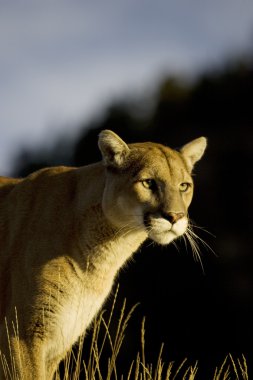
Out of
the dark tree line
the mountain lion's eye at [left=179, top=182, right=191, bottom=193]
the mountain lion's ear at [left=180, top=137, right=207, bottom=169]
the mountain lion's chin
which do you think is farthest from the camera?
the dark tree line

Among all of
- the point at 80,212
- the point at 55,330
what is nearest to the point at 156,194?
the point at 80,212

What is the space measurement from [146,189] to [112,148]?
47cm

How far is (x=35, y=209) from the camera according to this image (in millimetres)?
7020

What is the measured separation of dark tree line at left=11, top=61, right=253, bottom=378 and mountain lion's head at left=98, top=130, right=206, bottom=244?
12326 millimetres

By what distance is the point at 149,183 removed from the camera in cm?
687

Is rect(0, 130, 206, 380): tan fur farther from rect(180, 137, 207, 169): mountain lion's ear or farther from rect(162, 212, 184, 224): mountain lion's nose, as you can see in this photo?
rect(180, 137, 207, 169): mountain lion's ear

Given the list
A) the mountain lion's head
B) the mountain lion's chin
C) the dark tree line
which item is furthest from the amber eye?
the dark tree line

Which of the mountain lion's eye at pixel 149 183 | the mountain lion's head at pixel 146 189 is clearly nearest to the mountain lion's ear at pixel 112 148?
the mountain lion's head at pixel 146 189

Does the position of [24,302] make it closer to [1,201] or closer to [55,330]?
[55,330]

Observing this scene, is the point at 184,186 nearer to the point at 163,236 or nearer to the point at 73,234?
the point at 163,236

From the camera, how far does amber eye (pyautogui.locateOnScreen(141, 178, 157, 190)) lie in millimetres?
6848

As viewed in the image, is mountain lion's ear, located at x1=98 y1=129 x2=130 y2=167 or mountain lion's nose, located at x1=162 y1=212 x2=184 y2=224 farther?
mountain lion's ear, located at x1=98 y1=129 x2=130 y2=167

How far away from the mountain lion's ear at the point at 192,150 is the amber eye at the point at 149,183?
675 millimetres

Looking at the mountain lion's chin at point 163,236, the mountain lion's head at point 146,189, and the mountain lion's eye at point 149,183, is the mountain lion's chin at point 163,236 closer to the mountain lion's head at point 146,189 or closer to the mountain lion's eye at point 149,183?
the mountain lion's head at point 146,189
